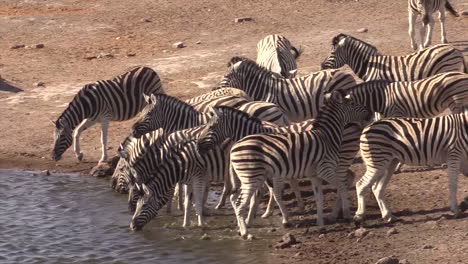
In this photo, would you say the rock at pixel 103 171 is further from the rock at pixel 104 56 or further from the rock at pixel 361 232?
the rock at pixel 104 56

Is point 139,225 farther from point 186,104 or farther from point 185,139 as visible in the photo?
point 186,104

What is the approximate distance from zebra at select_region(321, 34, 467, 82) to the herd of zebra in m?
0.02

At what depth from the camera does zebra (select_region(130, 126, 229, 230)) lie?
15.0 meters

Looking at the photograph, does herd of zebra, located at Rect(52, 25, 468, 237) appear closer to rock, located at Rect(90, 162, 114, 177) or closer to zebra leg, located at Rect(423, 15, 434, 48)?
rock, located at Rect(90, 162, 114, 177)

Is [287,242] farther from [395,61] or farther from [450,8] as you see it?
[450,8]

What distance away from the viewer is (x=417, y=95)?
16.9 m

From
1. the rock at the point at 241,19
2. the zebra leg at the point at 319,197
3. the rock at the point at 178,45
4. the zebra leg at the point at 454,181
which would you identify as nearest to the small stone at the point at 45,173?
the zebra leg at the point at 319,197

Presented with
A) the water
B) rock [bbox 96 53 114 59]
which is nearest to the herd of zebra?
the water

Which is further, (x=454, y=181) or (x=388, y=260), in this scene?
(x=454, y=181)

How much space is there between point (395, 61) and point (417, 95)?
1.88 meters

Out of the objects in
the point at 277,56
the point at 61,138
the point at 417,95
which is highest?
the point at 277,56

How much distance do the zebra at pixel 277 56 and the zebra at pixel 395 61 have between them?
4.24ft

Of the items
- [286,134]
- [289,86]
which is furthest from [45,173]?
[286,134]

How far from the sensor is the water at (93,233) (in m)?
14.5
